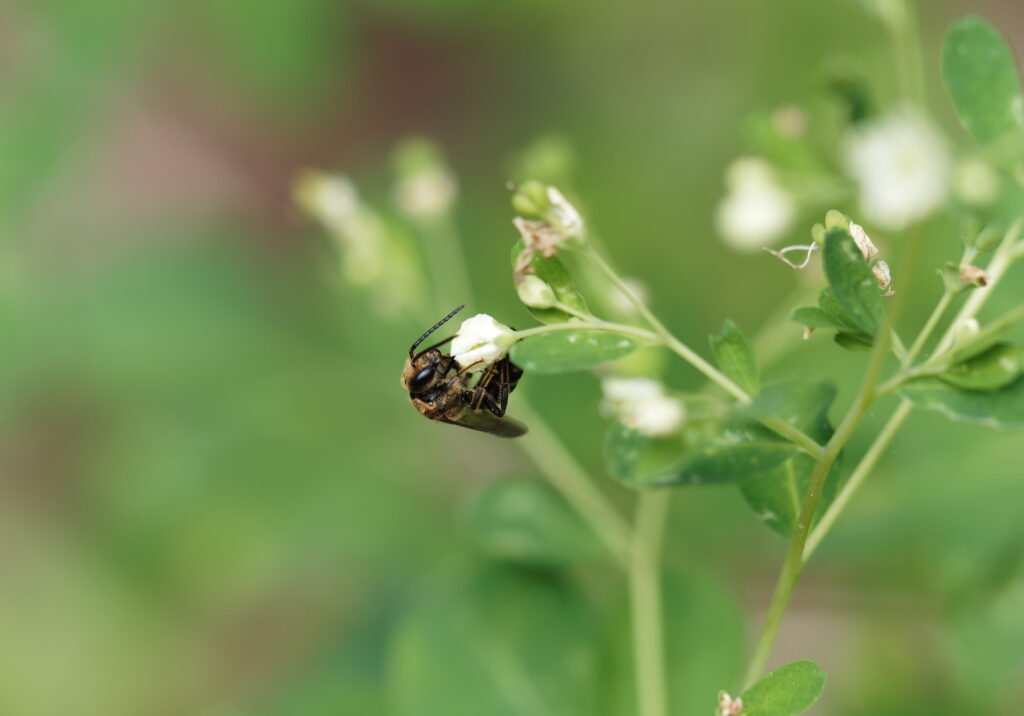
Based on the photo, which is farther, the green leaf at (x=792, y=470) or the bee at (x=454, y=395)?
the bee at (x=454, y=395)

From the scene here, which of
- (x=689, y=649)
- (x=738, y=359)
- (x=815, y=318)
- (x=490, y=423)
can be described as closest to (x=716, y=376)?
(x=738, y=359)

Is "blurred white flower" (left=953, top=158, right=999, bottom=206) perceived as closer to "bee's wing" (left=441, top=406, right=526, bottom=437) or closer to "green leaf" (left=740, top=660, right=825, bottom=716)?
"green leaf" (left=740, top=660, right=825, bottom=716)

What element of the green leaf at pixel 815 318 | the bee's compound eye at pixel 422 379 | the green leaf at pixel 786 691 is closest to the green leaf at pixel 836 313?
the green leaf at pixel 815 318

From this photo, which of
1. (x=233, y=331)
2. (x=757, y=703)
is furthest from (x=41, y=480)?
(x=757, y=703)

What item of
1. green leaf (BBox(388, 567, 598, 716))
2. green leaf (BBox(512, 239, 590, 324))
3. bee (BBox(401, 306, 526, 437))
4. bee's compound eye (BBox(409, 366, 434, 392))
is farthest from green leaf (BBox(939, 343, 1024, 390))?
green leaf (BBox(388, 567, 598, 716))

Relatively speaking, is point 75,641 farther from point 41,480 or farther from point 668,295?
point 668,295

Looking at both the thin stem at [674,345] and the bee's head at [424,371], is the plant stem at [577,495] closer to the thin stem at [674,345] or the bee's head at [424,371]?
the bee's head at [424,371]
